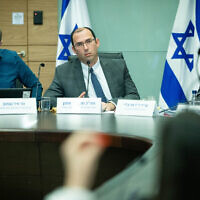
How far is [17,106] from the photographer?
2.32 metres

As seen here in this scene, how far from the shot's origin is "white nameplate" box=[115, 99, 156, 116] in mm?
2172

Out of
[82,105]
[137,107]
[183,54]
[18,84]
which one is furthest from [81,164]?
[183,54]

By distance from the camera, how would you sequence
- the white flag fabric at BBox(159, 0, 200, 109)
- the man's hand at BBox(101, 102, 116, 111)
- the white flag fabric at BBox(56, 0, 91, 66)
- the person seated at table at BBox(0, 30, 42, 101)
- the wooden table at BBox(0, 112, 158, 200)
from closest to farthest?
1. the wooden table at BBox(0, 112, 158, 200)
2. the man's hand at BBox(101, 102, 116, 111)
3. the person seated at table at BBox(0, 30, 42, 101)
4. the white flag fabric at BBox(159, 0, 200, 109)
5. the white flag fabric at BBox(56, 0, 91, 66)

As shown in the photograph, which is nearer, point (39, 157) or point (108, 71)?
point (39, 157)

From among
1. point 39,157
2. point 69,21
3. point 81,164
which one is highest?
point 69,21

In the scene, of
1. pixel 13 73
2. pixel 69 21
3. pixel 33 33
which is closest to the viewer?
pixel 13 73

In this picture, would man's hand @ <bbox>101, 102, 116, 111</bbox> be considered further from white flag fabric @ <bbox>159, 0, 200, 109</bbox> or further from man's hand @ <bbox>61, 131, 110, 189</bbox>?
man's hand @ <bbox>61, 131, 110, 189</bbox>

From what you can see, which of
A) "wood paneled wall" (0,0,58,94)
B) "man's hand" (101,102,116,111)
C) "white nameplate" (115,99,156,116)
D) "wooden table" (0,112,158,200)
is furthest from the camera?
"wood paneled wall" (0,0,58,94)

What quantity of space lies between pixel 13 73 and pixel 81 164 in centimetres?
319

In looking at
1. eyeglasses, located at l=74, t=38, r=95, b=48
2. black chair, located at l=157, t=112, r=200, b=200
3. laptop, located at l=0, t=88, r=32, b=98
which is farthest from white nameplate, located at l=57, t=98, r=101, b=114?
black chair, located at l=157, t=112, r=200, b=200

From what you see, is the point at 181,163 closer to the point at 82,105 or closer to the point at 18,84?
the point at 82,105

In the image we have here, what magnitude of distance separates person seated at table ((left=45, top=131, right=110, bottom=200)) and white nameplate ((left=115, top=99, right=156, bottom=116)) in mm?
1782

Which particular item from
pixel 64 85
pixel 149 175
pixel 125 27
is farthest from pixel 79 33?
pixel 149 175

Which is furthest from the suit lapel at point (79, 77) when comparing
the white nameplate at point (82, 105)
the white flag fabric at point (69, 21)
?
the white flag fabric at point (69, 21)
